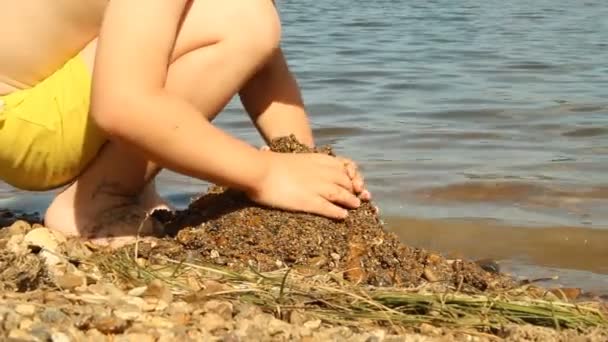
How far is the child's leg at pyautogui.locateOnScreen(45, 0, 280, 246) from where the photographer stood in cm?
260

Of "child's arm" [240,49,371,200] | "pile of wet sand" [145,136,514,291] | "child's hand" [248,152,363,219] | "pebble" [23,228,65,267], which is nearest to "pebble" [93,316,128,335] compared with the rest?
"pebble" [23,228,65,267]

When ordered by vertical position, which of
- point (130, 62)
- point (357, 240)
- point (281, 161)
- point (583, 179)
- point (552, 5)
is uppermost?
point (130, 62)

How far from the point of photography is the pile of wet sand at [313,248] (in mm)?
2496

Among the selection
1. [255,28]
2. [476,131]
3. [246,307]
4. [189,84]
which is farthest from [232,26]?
[476,131]

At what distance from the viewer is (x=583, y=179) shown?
371cm

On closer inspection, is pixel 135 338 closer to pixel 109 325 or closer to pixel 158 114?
pixel 109 325

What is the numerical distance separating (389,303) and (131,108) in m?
0.71

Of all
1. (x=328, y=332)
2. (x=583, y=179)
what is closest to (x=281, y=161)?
(x=328, y=332)

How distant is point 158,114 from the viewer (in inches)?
95.1

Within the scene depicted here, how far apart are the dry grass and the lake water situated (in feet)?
2.15

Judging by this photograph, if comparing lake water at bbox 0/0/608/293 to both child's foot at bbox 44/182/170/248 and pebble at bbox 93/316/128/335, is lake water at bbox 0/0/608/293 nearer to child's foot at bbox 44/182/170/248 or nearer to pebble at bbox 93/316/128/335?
child's foot at bbox 44/182/170/248

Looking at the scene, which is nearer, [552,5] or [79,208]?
[79,208]

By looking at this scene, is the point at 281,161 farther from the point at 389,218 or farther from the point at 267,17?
the point at 389,218

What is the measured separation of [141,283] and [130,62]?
49 centimetres
